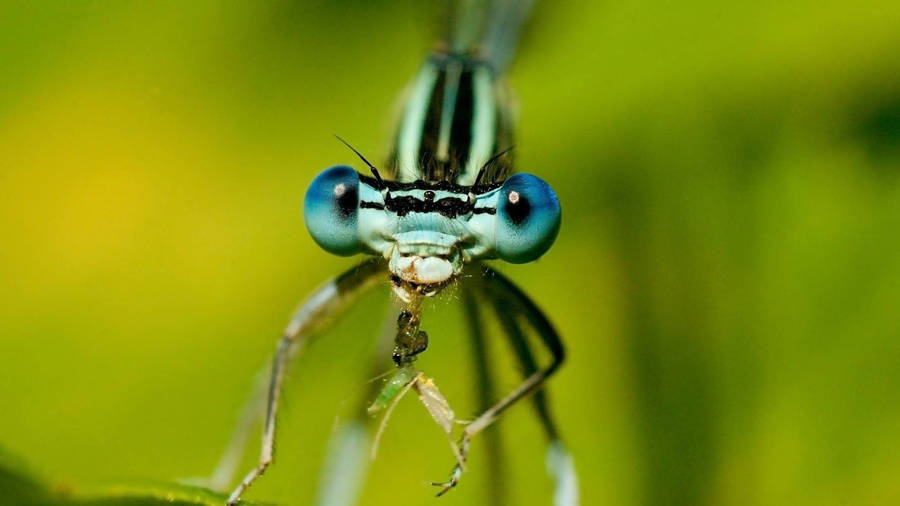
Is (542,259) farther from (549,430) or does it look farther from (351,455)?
(351,455)

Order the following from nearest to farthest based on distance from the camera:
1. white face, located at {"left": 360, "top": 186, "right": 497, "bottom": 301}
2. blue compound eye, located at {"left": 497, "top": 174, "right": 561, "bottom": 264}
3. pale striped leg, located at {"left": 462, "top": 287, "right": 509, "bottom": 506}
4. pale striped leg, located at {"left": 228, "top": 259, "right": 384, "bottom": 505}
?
white face, located at {"left": 360, "top": 186, "right": 497, "bottom": 301} < blue compound eye, located at {"left": 497, "top": 174, "right": 561, "bottom": 264} < pale striped leg, located at {"left": 228, "top": 259, "right": 384, "bottom": 505} < pale striped leg, located at {"left": 462, "top": 287, "right": 509, "bottom": 506}

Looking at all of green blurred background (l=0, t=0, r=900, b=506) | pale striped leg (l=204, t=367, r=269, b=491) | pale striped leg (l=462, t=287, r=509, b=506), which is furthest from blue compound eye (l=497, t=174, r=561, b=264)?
pale striped leg (l=204, t=367, r=269, b=491)

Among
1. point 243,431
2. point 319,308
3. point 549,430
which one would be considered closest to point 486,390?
point 549,430

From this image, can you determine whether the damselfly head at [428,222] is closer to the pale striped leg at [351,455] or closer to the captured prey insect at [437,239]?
the captured prey insect at [437,239]

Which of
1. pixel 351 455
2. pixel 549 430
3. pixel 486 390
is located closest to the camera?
pixel 549 430

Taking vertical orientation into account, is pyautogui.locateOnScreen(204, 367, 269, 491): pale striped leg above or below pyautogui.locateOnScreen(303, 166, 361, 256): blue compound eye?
below

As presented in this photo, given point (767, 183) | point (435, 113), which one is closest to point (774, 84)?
point (767, 183)

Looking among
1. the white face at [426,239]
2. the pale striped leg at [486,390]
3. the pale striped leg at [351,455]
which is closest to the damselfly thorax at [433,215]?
→ the white face at [426,239]

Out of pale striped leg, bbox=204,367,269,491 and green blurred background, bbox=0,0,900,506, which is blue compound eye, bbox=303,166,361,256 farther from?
pale striped leg, bbox=204,367,269,491

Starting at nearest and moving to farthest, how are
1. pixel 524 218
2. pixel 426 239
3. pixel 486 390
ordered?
1. pixel 426 239
2. pixel 524 218
3. pixel 486 390
